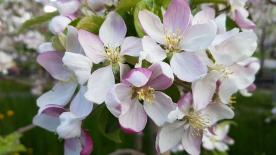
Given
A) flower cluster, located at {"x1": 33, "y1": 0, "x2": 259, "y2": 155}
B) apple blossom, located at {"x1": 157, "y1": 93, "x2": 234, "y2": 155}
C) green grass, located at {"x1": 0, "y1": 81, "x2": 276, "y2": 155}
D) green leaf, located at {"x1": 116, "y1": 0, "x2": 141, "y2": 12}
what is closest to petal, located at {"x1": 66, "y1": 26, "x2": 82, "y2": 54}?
flower cluster, located at {"x1": 33, "y1": 0, "x2": 259, "y2": 155}

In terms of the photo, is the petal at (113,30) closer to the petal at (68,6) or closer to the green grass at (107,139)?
the petal at (68,6)

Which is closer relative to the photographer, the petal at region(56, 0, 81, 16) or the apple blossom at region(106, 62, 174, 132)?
the apple blossom at region(106, 62, 174, 132)

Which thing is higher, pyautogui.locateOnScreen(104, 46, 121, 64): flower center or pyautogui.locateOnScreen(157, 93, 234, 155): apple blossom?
pyautogui.locateOnScreen(104, 46, 121, 64): flower center

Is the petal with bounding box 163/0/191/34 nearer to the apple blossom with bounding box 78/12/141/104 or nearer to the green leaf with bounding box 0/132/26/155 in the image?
the apple blossom with bounding box 78/12/141/104

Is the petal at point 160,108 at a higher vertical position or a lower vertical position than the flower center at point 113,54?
lower

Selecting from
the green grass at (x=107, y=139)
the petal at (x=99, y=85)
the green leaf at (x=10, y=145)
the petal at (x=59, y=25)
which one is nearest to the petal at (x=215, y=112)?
the petal at (x=99, y=85)

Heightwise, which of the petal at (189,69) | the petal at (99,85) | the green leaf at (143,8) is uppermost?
the green leaf at (143,8)
